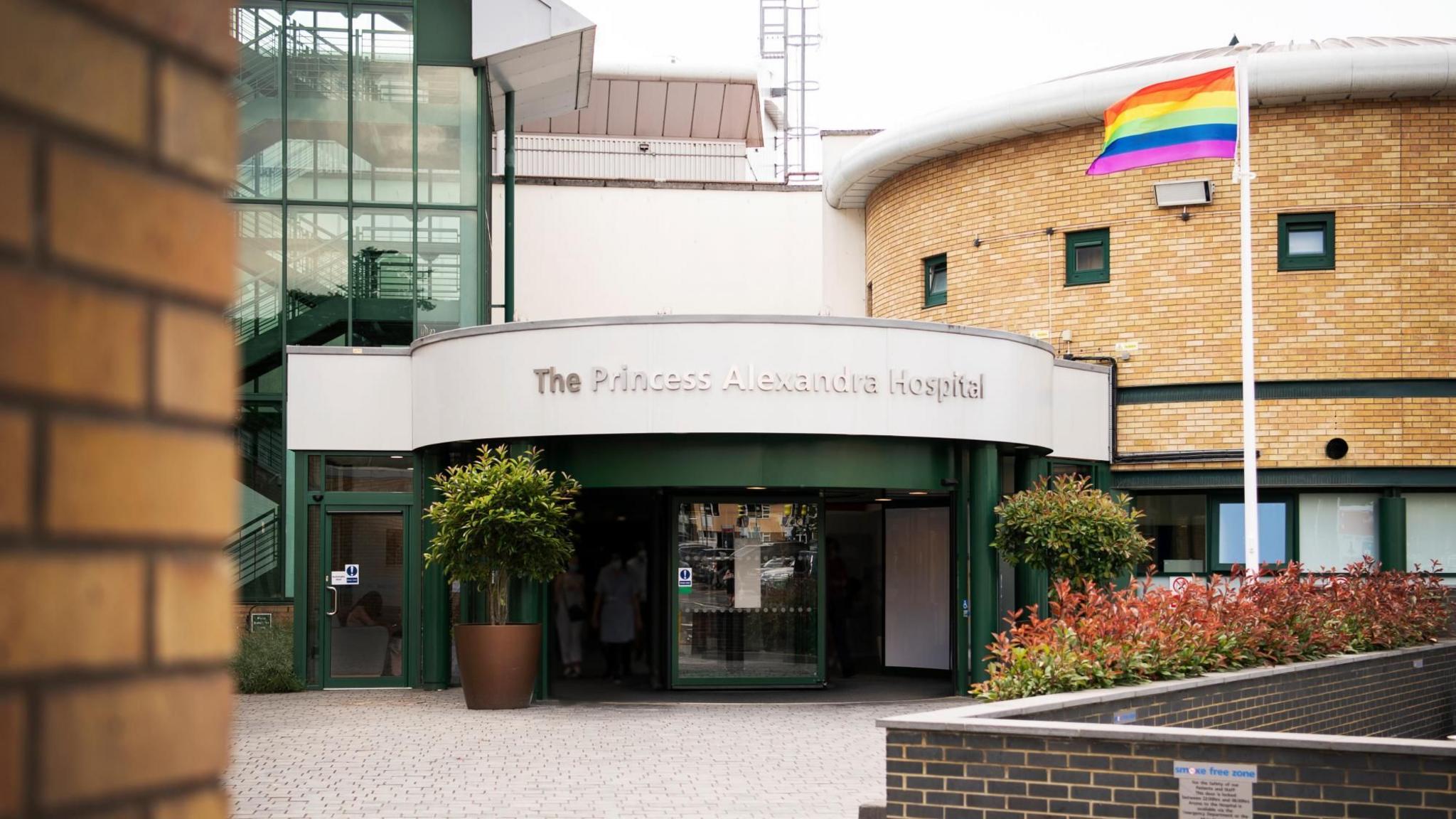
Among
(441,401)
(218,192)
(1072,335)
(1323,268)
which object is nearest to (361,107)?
(441,401)

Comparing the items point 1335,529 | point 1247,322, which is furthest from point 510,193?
point 1335,529

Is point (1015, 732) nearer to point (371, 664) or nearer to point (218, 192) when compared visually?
point (218, 192)

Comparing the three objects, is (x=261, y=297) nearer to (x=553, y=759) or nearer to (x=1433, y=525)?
(x=553, y=759)

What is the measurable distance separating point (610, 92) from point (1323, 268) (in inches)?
653

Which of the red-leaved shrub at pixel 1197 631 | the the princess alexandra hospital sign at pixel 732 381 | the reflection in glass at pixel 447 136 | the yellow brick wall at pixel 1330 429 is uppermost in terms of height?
the reflection in glass at pixel 447 136

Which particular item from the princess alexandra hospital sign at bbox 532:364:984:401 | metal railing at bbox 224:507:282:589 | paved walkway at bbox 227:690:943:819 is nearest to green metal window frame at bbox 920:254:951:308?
the princess alexandra hospital sign at bbox 532:364:984:401

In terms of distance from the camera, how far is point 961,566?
59.1 ft

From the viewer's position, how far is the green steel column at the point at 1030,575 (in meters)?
18.7

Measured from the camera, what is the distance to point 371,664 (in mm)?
18594

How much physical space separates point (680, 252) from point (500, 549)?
43.9 feet

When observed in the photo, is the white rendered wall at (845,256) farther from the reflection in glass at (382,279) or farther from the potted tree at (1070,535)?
the potted tree at (1070,535)

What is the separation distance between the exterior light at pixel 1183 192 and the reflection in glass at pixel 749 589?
731cm

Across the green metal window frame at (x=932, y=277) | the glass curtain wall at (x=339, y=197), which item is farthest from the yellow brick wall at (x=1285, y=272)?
the glass curtain wall at (x=339, y=197)

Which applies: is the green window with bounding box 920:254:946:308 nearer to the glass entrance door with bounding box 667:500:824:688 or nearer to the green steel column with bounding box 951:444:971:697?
the green steel column with bounding box 951:444:971:697
